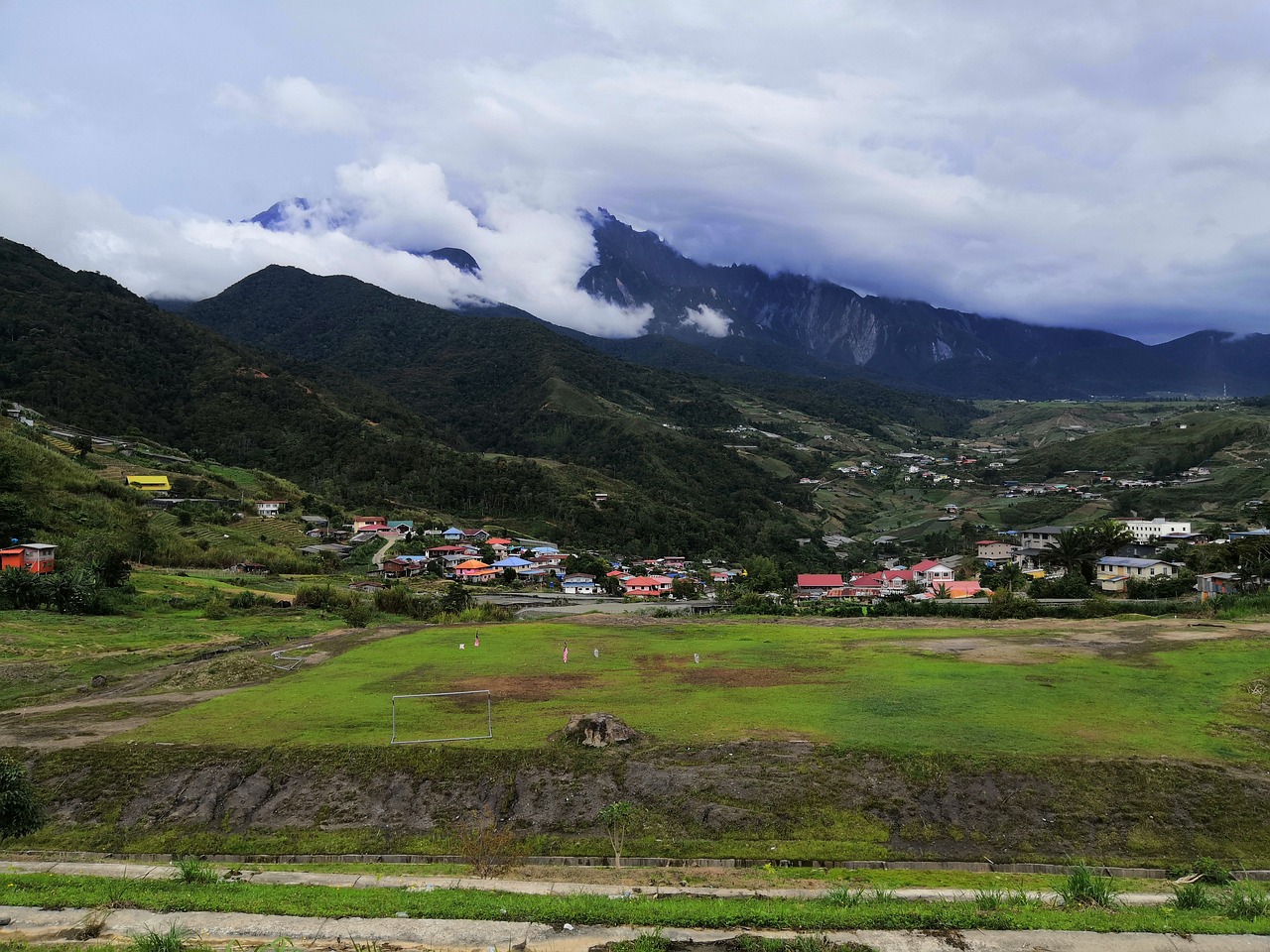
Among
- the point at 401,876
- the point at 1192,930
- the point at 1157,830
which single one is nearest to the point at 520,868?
the point at 401,876

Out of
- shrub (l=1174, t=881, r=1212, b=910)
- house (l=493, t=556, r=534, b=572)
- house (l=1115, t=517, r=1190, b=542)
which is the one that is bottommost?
house (l=493, t=556, r=534, b=572)

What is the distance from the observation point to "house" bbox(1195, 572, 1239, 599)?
44625mm

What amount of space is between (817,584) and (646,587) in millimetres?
17156

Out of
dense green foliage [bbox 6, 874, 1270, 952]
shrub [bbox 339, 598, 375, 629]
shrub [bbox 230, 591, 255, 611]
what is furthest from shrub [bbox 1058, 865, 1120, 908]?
shrub [bbox 230, 591, 255, 611]

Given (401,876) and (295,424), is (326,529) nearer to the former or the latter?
(295,424)

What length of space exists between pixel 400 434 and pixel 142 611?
92493mm

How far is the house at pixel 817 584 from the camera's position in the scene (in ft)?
229

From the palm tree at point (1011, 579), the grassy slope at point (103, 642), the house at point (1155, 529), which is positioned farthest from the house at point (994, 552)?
the grassy slope at point (103, 642)

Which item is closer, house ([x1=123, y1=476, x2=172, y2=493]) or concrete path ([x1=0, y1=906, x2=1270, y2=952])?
concrete path ([x1=0, y1=906, x2=1270, y2=952])

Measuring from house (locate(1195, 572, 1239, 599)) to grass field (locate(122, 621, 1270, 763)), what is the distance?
15.1 meters

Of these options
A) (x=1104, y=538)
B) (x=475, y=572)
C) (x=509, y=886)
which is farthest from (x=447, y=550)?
(x=509, y=886)

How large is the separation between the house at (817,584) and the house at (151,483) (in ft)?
215

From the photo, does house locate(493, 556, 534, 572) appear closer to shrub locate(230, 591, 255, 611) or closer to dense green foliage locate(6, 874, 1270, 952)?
shrub locate(230, 591, 255, 611)

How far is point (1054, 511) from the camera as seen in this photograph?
4294 inches
